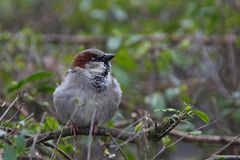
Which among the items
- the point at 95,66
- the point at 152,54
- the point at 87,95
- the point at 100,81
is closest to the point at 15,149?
the point at 87,95

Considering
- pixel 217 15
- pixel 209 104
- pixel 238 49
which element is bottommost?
pixel 209 104

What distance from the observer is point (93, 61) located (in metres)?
3.62

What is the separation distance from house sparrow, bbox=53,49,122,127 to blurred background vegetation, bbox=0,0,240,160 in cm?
71

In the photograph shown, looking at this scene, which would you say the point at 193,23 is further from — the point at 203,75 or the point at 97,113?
the point at 97,113

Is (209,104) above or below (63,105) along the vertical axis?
below

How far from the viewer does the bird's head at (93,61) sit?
3.59 m

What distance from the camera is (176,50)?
4980 millimetres

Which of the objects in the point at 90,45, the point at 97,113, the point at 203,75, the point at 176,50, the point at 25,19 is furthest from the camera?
the point at 25,19

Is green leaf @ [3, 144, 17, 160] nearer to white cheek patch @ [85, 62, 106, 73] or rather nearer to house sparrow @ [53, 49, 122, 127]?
house sparrow @ [53, 49, 122, 127]

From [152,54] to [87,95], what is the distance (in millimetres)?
1800

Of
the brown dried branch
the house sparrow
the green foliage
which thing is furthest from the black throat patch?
the green foliage

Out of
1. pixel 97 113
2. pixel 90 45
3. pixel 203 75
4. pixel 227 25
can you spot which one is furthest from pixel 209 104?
pixel 97 113

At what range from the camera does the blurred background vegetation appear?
4680mm

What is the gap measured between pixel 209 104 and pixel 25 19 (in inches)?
97.8
